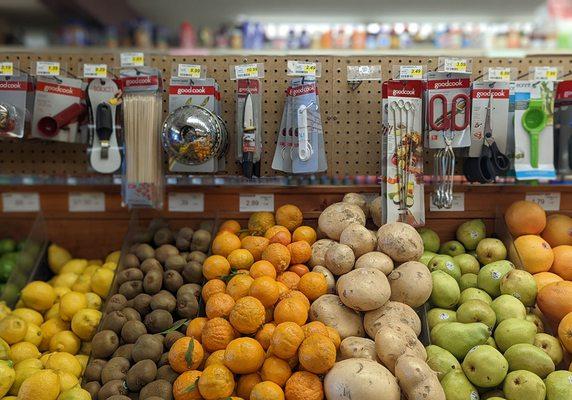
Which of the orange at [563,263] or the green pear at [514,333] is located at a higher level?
the orange at [563,263]

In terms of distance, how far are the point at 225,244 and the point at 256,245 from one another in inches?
4.7

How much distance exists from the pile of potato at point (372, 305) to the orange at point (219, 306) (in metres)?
0.27

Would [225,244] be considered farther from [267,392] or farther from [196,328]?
[267,392]

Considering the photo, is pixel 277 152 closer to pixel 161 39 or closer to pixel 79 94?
pixel 79 94

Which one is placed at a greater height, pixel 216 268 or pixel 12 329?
pixel 216 268

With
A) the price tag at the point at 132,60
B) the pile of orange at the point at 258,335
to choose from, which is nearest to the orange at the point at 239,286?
the pile of orange at the point at 258,335

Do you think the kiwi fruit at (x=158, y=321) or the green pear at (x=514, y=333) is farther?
the kiwi fruit at (x=158, y=321)

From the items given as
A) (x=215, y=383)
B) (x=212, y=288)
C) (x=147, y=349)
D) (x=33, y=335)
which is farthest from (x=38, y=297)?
(x=215, y=383)

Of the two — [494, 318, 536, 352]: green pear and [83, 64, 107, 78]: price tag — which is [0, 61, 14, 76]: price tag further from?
[494, 318, 536, 352]: green pear

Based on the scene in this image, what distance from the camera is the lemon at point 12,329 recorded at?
1.64 metres

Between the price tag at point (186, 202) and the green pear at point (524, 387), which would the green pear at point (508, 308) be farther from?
the price tag at point (186, 202)

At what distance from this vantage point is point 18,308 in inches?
74.9

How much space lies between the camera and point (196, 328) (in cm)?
149

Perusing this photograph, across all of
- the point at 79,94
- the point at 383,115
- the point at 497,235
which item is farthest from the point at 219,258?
the point at 497,235
